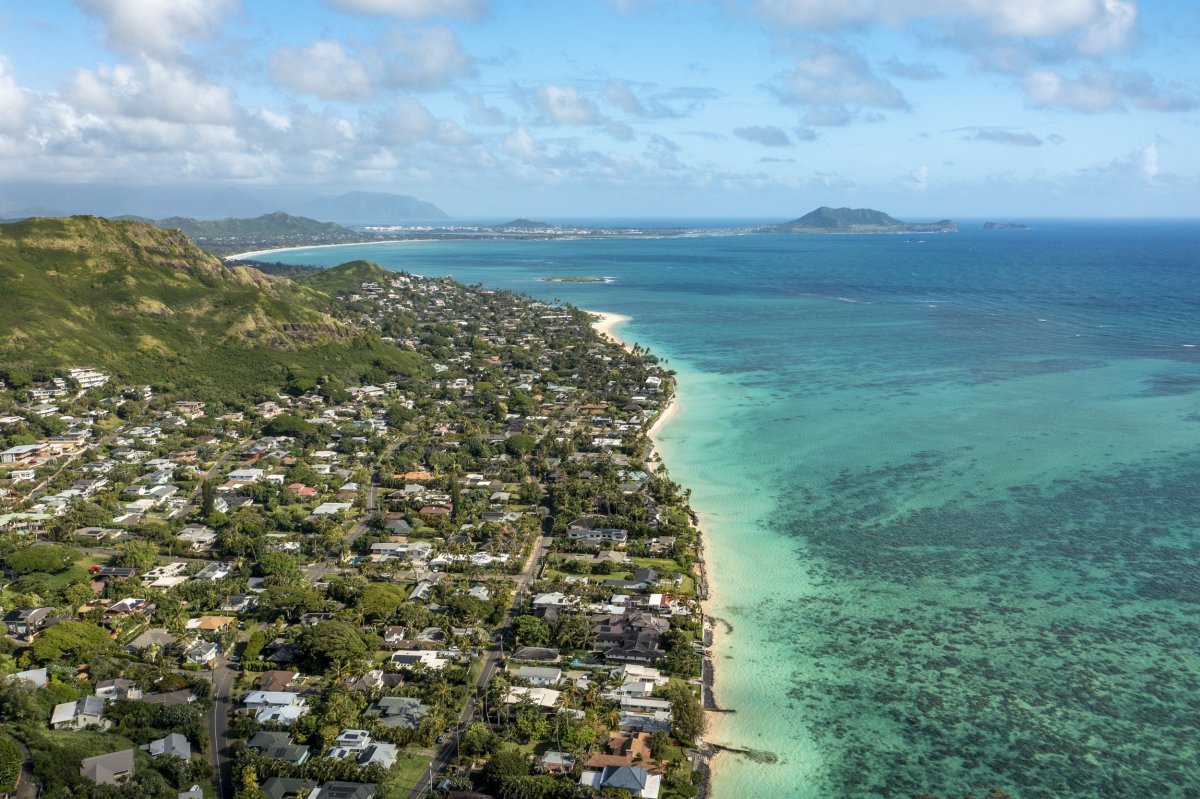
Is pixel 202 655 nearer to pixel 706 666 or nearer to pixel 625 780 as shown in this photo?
pixel 625 780

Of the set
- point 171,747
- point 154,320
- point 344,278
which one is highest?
point 344,278

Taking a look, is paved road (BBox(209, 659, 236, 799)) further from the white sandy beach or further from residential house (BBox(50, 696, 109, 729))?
the white sandy beach

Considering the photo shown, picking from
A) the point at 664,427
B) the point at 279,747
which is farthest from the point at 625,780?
the point at 664,427

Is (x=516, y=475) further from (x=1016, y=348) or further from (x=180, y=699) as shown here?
(x=1016, y=348)

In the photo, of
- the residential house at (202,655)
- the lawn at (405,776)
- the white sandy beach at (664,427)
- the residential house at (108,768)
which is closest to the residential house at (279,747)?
the lawn at (405,776)

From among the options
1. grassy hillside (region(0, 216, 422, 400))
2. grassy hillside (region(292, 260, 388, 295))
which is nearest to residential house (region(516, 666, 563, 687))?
grassy hillside (region(0, 216, 422, 400))

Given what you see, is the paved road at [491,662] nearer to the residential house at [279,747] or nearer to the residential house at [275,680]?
the residential house at [279,747]
